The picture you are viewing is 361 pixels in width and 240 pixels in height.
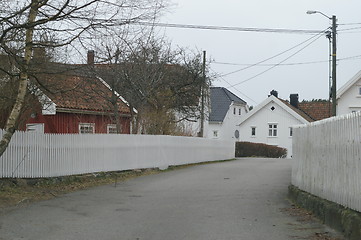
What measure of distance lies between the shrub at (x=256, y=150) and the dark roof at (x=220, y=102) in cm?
1379

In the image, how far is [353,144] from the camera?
8.52 m

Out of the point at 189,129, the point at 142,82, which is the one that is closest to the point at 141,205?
the point at 142,82

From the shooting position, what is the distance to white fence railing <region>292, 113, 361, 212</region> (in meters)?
8.36

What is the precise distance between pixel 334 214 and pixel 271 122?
48.6 m

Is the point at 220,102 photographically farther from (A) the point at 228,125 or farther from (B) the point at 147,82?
(B) the point at 147,82

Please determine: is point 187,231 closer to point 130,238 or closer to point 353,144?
point 130,238

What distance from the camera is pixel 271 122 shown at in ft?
188

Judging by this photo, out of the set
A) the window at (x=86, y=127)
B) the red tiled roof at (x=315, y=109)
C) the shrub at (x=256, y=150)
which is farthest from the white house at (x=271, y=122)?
the window at (x=86, y=127)

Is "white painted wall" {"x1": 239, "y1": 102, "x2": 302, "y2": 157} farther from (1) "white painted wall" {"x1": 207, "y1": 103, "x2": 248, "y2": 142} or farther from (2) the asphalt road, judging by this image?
(2) the asphalt road

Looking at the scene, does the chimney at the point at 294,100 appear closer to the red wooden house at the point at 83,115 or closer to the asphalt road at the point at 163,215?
the red wooden house at the point at 83,115

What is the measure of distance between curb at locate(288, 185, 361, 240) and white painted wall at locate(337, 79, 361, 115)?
35.9m

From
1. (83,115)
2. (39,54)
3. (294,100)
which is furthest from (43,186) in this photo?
(294,100)

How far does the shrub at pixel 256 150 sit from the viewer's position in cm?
4716

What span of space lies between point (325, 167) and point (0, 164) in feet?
29.8
